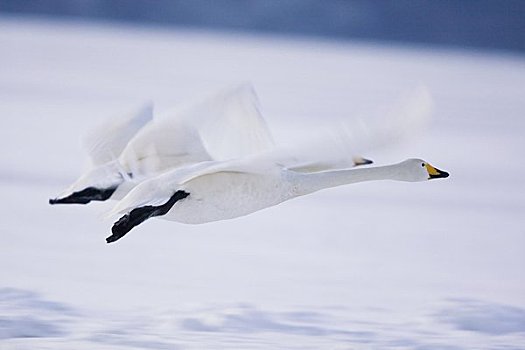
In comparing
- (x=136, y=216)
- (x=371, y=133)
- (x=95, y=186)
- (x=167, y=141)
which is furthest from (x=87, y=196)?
(x=371, y=133)

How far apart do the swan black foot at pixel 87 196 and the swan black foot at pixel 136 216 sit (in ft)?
1.22

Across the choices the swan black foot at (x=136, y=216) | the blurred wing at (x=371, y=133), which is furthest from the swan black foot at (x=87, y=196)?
the blurred wing at (x=371, y=133)

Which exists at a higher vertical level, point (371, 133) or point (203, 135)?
point (203, 135)

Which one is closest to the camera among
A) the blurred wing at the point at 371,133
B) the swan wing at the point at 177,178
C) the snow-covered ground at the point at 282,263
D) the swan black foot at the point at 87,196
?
the blurred wing at the point at 371,133

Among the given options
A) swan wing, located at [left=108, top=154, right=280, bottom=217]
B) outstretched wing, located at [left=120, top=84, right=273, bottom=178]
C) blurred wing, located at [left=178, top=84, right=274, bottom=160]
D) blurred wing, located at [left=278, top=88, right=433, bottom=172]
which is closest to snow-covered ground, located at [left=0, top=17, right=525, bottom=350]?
blurred wing, located at [left=278, top=88, right=433, bottom=172]

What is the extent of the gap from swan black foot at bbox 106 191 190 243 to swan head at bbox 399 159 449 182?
758mm

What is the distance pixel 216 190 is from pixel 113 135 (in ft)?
2.36

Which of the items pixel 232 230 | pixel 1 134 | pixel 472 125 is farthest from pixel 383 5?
pixel 232 230

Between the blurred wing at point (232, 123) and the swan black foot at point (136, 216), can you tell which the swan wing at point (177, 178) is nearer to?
the swan black foot at point (136, 216)

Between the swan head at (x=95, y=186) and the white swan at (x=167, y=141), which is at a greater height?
the white swan at (x=167, y=141)

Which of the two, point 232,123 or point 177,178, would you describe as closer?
point 177,178

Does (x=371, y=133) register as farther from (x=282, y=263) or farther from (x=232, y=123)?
(x=282, y=263)

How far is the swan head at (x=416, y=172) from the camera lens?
396 centimetres

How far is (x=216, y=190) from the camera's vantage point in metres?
3.65
